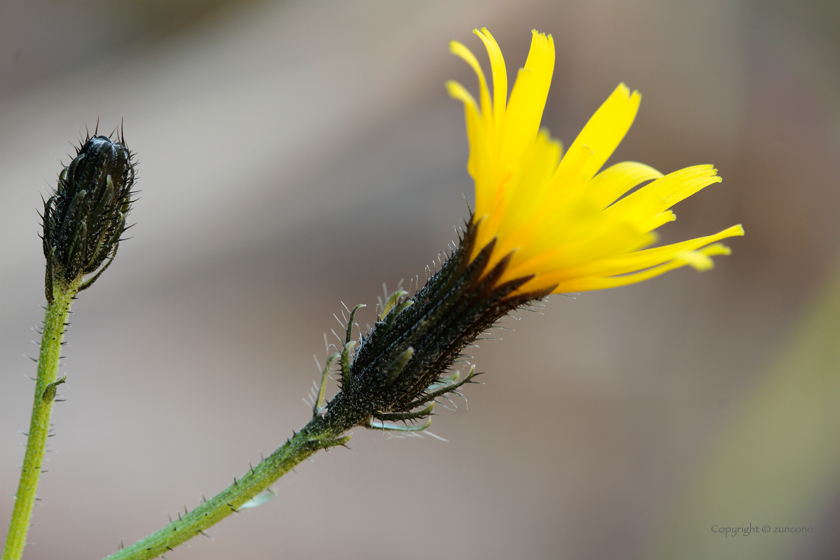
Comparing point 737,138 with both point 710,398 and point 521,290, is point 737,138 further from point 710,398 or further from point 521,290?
point 521,290

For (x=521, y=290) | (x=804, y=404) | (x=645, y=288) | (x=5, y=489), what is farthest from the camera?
(x=645, y=288)

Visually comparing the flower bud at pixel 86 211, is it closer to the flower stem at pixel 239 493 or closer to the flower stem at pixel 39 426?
the flower stem at pixel 39 426

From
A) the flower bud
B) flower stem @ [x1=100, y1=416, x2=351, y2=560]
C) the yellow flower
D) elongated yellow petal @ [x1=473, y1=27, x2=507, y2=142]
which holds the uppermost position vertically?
the flower bud

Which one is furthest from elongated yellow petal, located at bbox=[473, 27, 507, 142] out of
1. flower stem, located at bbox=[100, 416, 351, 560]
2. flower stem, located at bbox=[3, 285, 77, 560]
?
flower stem, located at bbox=[3, 285, 77, 560]

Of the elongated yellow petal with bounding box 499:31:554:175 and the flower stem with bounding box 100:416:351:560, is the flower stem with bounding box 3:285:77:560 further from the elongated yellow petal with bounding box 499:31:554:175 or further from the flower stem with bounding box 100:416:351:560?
the elongated yellow petal with bounding box 499:31:554:175

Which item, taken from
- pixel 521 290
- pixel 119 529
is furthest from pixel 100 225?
pixel 119 529
